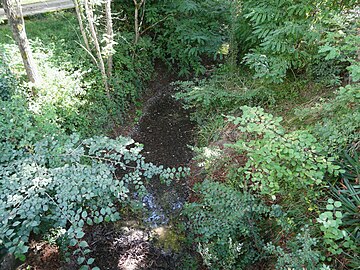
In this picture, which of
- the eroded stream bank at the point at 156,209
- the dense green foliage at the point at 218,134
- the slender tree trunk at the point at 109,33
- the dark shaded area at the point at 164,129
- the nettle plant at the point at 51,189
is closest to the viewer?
the nettle plant at the point at 51,189

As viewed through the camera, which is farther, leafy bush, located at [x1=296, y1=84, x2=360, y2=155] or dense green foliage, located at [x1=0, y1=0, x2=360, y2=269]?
leafy bush, located at [x1=296, y1=84, x2=360, y2=155]

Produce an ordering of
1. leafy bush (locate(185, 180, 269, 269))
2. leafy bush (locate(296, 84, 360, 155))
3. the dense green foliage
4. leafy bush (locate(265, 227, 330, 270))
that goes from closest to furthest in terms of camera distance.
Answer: leafy bush (locate(265, 227, 330, 270))
the dense green foliage
leafy bush (locate(296, 84, 360, 155))
leafy bush (locate(185, 180, 269, 269))

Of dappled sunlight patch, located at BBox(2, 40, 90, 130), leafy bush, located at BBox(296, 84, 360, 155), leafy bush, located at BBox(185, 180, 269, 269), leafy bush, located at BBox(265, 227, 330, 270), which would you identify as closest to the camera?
leafy bush, located at BBox(265, 227, 330, 270)

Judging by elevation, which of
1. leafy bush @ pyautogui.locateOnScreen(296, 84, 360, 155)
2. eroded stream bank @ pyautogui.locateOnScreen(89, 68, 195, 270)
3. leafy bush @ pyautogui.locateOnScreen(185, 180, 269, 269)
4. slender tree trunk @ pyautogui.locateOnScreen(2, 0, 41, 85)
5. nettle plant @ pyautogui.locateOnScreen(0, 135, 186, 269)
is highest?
slender tree trunk @ pyautogui.locateOnScreen(2, 0, 41, 85)

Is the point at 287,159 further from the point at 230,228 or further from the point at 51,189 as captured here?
the point at 51,189

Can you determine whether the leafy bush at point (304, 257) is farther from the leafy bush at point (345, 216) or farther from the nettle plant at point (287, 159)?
the nettle plant at point (287, 159)

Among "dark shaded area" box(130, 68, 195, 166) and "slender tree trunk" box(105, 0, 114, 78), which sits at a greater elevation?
"slender tree trunk" box(105, 0, 114, 78)

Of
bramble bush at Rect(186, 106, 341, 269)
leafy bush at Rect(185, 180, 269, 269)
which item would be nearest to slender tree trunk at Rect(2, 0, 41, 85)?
bramble bush at Rect(186, 106, 341, 269)

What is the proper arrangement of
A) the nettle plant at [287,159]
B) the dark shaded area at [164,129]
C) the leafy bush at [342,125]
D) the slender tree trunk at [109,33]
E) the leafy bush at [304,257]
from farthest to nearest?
the dark shaded area at [164,129], the slender tree trunk at [109,33], the leafy bush at [342,125], the nettle plant at [287,159], the leafy bush at [304,257]

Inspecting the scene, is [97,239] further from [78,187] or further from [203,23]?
[203,23]

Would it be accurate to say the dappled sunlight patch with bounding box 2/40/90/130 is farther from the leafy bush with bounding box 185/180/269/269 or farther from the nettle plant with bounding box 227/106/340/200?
the nettle plant with bounding box 227/106/340/200

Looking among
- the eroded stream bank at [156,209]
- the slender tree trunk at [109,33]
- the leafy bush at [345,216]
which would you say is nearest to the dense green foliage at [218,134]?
the leafy bush at [345,216]

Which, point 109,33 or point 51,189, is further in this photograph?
point 109,33

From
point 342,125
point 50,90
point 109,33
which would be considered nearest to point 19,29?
point 50,90
